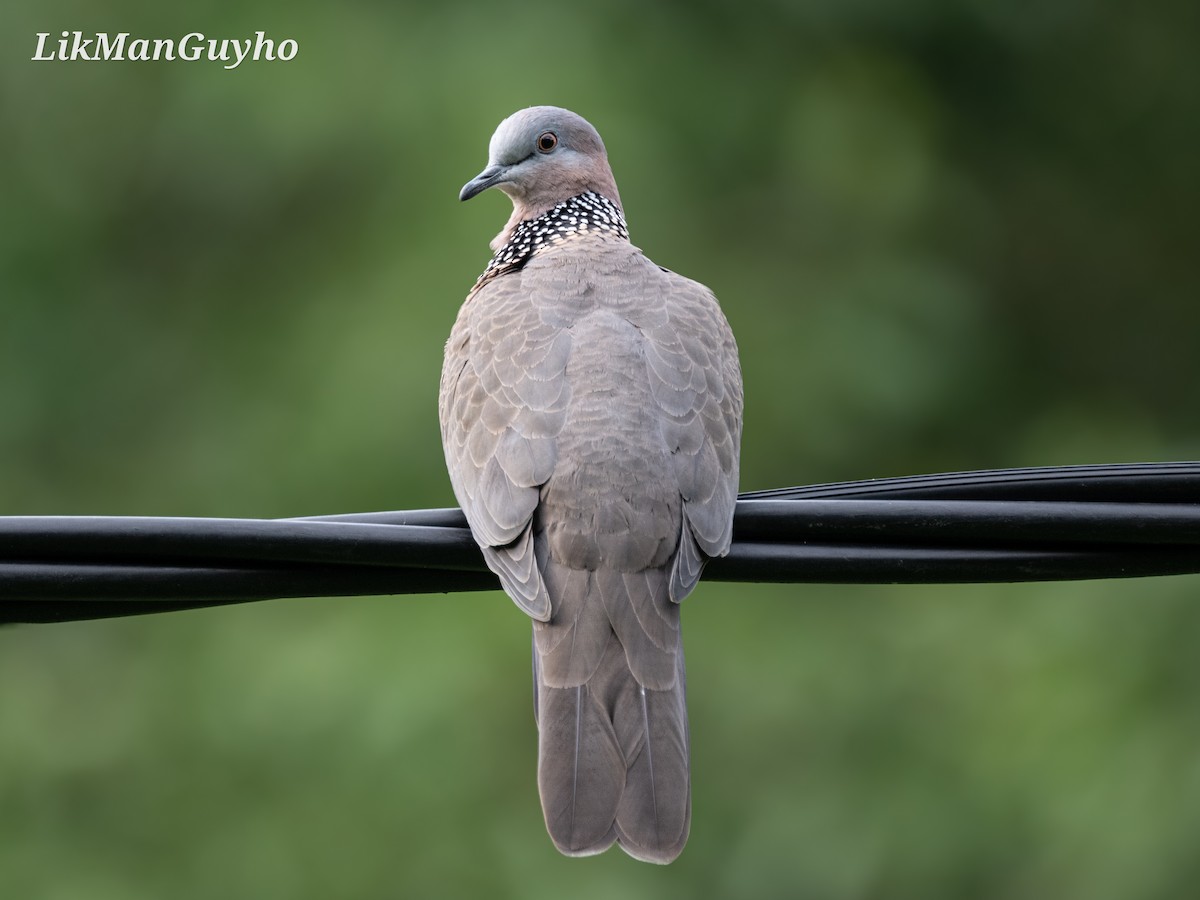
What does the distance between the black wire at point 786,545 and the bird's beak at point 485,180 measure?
2204mm

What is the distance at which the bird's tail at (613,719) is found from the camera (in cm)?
329

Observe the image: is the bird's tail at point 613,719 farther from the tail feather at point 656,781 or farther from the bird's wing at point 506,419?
the bird's wing at point 506,419

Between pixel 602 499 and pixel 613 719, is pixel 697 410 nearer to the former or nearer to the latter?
pixel 602 499

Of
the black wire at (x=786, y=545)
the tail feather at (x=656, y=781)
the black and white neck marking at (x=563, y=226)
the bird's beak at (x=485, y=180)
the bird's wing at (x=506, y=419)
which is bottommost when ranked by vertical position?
the tail feather at (x=656, y=781)

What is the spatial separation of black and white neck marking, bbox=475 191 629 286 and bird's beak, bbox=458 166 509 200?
16cm

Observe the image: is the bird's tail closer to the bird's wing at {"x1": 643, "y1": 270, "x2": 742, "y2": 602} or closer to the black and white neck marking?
the bird's wing at {"x1": 643, "y1": 270, "x2": 742, "y2": 602}

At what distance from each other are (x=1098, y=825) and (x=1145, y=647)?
33.4 inches

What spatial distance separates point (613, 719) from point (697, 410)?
82 cm

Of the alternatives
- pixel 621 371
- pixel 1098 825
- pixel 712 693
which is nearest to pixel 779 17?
pixel 712 693

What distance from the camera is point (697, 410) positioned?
3.87 metres

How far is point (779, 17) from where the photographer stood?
879 centimetres

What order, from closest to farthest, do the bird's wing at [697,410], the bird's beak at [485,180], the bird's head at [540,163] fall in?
the bird's wing at [697,410] → the bird's beak at [485,180] → the bird's head at [540,163]

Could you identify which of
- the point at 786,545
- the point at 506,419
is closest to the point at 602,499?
the point at 506,419

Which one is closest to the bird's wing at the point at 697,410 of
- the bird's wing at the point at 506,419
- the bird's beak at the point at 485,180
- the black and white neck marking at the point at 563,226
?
the bird's wing at the point at 506,419
